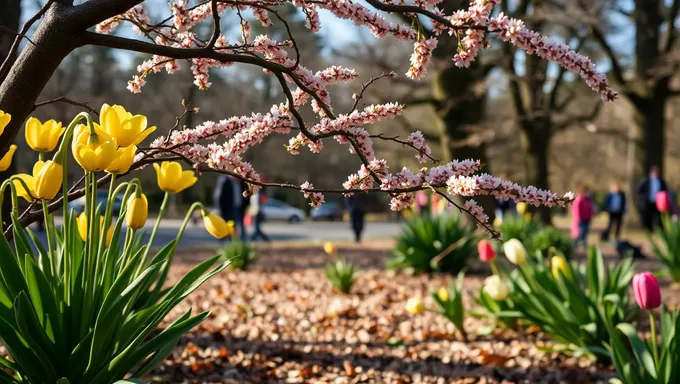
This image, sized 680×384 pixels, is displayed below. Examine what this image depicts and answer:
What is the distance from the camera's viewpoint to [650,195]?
44.0 ft

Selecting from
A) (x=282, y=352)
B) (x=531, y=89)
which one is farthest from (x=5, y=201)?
(x=531, y=89)

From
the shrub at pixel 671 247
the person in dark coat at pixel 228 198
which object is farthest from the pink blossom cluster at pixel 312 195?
the person in dark coat at pixel 228 198

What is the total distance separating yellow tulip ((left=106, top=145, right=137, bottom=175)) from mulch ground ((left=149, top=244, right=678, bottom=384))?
4.35ft

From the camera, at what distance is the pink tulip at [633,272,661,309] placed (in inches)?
105

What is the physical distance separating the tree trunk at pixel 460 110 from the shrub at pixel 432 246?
13.5 feet

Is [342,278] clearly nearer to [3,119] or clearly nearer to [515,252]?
[515,252]

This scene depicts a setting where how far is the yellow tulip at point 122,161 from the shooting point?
2010 mm

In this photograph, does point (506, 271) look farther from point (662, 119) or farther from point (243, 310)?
point (662, 119)

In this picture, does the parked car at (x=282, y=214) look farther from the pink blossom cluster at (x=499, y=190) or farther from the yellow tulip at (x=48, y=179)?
A: the pink blossom cluster at (x=499, y=190)

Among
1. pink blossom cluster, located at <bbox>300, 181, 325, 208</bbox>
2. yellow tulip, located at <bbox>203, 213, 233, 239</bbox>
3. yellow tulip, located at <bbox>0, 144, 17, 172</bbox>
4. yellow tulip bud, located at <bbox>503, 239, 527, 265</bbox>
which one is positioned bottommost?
yellow tulip bud, located at <bbox>503, 239, 527, 265</bbox>

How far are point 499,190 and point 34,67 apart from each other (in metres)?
1.56

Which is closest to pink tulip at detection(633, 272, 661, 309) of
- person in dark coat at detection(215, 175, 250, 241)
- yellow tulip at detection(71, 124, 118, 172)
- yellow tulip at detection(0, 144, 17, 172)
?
yellow tulip at detection(71, 124, 118, 172)

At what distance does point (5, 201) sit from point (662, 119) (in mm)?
18619

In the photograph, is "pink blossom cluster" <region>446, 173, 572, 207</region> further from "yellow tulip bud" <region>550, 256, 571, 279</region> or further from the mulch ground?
→ "yellow tulip bud" <region>550, 256, 571, 279</region>
